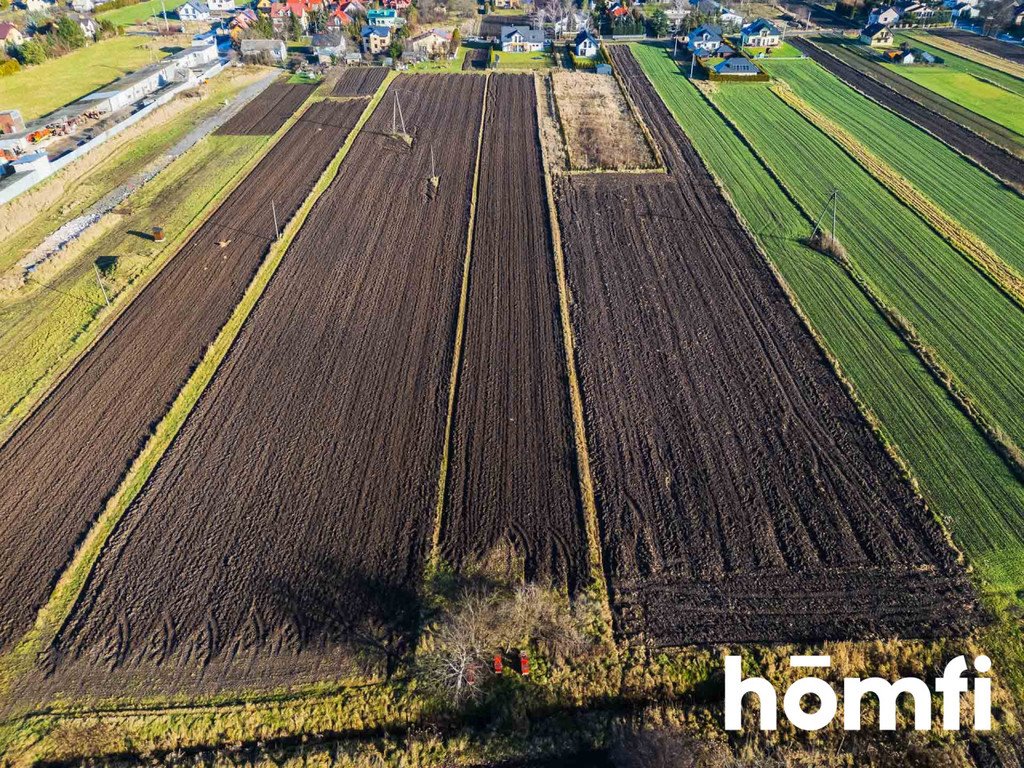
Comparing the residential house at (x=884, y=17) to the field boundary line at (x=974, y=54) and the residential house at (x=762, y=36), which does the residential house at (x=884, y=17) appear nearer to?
the field boundary line at (x=974, y=54)

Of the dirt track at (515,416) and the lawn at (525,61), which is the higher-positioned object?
the lawn at (525,61)

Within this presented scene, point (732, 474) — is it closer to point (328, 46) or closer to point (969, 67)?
point (328, 46)

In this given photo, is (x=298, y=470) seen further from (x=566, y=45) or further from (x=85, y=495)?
(x=566, y=45)

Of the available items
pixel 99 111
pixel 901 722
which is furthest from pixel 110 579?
pixel 99 111

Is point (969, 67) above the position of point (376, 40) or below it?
below

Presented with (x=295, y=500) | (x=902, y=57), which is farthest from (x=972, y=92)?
(x=295, y=500)

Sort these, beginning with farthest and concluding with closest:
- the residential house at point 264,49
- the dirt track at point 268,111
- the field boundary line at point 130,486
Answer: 1. the residential house at point 264,49
2. the dirt track at point 268,111
3. the field boundary line at point 130,486

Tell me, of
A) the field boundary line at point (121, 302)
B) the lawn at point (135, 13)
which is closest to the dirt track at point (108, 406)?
the field boundary line at point (121, 302)
